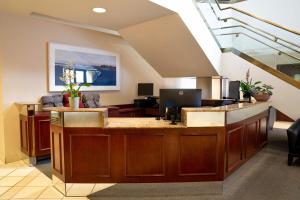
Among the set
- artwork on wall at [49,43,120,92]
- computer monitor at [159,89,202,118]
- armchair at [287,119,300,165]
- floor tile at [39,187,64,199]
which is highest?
artwork on wall at [49,43,120,92]

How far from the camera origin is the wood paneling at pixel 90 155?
291cm

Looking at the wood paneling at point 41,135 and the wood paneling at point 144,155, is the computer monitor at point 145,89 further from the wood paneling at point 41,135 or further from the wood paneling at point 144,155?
the wood paneling at point 144,155

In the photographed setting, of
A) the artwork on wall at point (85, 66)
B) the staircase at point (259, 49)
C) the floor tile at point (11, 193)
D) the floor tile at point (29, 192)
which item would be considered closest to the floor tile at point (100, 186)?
the floor tile at point (29, 192)

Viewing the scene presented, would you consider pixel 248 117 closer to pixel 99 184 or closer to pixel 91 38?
pixel 99 184

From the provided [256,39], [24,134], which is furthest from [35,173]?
[256,39]

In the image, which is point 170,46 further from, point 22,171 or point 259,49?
point 22,171

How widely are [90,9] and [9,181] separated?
2922 millimetres

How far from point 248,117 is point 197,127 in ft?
5.10

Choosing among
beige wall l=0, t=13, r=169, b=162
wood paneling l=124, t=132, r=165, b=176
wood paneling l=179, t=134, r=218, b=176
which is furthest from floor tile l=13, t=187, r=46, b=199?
wood paneling l=179, t=134, r=218, b=176

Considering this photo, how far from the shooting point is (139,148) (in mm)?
2920

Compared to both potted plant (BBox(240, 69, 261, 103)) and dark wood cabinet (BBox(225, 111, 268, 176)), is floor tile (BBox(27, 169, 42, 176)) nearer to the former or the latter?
dark wood cabinet (BBox(225, 111, 268, 176))

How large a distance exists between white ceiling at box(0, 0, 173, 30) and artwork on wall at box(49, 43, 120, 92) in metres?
0.99

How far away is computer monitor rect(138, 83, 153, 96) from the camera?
6773 mm

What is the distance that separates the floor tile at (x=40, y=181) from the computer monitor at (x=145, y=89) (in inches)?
144
